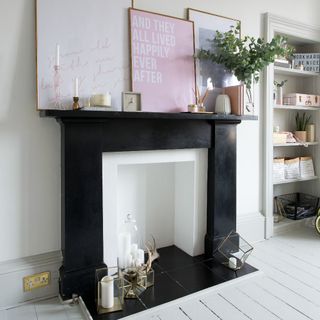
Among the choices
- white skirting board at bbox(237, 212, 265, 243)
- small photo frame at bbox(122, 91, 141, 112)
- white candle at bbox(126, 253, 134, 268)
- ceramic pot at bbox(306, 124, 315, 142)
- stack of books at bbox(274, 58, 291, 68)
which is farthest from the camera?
ceramic pot at bbox(306, 124, 315, 142)

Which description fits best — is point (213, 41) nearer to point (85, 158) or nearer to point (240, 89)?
point (240, 89)

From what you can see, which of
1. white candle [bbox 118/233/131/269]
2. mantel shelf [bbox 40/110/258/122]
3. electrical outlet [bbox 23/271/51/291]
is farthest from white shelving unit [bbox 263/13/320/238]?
electrical outlet [bbox 23/271/51/291]

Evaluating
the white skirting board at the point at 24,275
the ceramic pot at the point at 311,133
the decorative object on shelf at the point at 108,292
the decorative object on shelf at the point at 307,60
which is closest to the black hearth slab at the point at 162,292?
the decorative object on shelf at the point at 108,292

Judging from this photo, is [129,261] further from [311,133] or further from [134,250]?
[311,133]

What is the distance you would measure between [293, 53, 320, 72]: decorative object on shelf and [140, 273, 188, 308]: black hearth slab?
8.40ft

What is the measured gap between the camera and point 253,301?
2.03m

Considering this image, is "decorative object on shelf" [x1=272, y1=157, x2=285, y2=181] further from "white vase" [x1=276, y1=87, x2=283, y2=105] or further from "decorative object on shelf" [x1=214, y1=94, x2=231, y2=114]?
"decorative object on shelf" [x1=214, y1=94, x2=231, y2=114]

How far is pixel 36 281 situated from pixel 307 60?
3272 millimetres

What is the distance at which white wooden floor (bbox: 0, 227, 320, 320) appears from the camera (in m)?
1.87

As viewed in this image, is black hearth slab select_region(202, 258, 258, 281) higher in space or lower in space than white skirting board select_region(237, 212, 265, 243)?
lower

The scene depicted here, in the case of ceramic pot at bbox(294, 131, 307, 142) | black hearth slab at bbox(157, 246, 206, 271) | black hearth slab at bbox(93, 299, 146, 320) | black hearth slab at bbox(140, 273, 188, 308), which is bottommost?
black hearth slab at bbox(93, 299, 146, 320)

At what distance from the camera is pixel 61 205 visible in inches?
81.4

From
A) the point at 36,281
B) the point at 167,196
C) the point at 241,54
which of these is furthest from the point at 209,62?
the point at 36,281

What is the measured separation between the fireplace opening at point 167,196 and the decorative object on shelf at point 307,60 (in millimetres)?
1658
